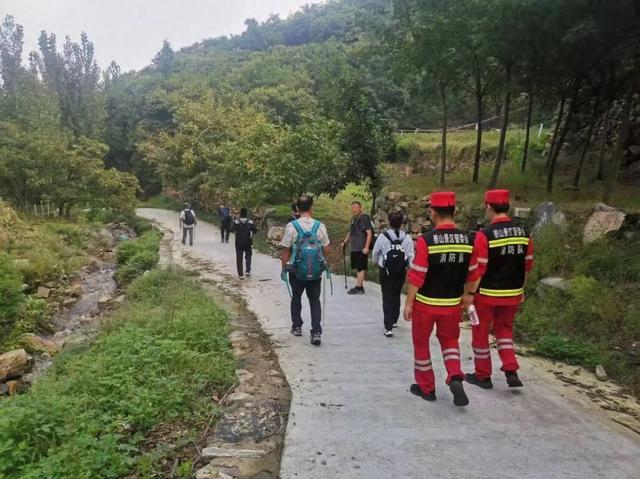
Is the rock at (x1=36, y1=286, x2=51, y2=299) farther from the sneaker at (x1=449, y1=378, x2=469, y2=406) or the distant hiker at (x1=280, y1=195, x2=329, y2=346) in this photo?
the sneaker at (x1=449, y1=378, x2=469, y2=406)

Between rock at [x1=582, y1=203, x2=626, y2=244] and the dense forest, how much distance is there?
6.52ft

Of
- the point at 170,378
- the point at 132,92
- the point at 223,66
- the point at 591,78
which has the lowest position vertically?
the point at 170,378

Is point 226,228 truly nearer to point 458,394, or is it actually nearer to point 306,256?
point 306,256

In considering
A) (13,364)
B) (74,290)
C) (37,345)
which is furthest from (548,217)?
(74,290)

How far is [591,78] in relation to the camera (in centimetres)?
1193

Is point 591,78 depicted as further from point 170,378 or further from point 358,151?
point 170,378

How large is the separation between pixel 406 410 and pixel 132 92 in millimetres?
57089

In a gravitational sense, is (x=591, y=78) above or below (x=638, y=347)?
above

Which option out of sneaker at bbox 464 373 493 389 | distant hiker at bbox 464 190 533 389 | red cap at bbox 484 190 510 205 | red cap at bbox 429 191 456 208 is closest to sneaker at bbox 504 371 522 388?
distant hiker at bbox 464 190 533 389

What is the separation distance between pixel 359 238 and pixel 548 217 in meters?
3.59

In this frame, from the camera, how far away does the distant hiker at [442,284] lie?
A: 403 cm

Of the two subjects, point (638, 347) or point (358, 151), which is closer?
point (638, 347)

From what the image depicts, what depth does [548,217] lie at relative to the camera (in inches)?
356

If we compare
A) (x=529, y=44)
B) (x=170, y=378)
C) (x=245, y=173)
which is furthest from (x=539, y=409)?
(x=245, y=173)
